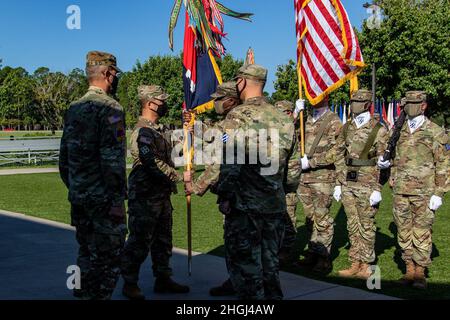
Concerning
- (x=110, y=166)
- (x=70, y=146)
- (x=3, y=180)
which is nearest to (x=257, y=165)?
(x=110, y=166)

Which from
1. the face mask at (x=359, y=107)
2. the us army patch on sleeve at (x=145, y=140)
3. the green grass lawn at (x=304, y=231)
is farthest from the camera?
the face mask at (x=359, y=107)

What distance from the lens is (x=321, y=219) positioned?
254 inches

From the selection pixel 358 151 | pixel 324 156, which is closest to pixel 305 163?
pixel 324 156

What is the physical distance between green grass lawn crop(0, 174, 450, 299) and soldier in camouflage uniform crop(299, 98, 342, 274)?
0.28 meters

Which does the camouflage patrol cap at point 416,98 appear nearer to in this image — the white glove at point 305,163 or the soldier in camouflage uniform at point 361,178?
the soldier in camouflage uniform at point 361,178

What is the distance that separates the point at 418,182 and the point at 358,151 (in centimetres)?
78

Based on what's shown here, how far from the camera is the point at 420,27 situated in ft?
93.6

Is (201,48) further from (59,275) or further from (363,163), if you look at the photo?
(59,275)

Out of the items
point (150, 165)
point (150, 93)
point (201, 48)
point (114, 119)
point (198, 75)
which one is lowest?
point (150, 165)

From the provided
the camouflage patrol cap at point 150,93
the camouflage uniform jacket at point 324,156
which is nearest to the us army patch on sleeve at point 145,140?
the camouflage patrol cap at point 150,93

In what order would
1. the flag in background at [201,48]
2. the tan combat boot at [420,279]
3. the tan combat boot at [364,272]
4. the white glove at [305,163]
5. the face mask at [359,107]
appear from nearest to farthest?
the tan combat boot at [420,279]
the tan combat boot at [364,272]
the face mask at [359,107]
the white glove at [305,163]
the flag in background at [201,48]

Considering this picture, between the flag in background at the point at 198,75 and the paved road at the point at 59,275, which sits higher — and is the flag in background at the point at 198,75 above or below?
above

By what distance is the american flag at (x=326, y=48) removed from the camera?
6961 mm
